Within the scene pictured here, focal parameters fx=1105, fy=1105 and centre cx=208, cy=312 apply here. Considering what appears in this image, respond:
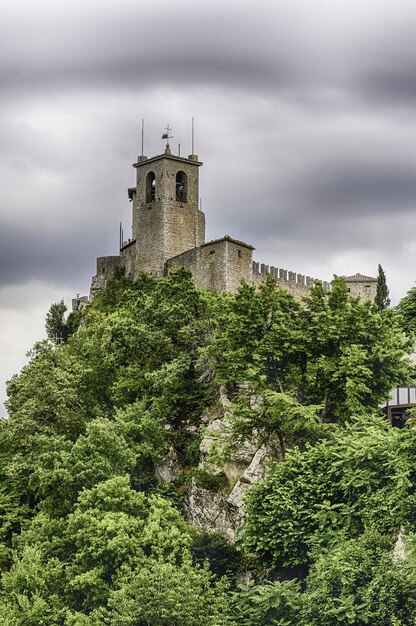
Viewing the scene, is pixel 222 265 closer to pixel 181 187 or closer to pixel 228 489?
pixel 181 187

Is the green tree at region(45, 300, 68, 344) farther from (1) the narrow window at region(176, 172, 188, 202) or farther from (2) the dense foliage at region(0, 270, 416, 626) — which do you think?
(2) the dense foliage at region(0, 270, 416, 626)

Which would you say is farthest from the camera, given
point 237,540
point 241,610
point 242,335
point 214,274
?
point 214,274

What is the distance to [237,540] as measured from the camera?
4300 centimetres

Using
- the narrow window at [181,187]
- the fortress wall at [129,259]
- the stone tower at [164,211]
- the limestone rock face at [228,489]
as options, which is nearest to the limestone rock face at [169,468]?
the limestone rock face at [228,489]

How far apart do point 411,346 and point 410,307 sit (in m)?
1.69

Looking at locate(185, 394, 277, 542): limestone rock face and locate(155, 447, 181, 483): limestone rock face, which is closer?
locate(185, 394, 277, 542): limestone rock face

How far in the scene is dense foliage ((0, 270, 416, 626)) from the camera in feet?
116

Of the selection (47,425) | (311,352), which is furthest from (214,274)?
(311,352)

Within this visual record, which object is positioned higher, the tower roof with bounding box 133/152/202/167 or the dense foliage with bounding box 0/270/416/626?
the tower roof with bounding box 133/152/202/167

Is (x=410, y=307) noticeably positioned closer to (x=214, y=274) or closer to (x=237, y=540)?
(x=237, y=540)

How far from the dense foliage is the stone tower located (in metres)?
18.9

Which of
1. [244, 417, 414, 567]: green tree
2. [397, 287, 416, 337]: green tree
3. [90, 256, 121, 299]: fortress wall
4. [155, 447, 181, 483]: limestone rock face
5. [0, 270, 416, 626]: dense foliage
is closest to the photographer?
[0, 270, 416, 626]: dense foliage

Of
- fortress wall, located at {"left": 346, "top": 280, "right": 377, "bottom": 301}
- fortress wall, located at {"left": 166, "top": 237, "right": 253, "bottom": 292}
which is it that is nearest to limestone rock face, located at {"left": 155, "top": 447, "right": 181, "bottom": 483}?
fortress wall, located at {"left": 166, "top": 237, "right": 253, "bottom": 292}

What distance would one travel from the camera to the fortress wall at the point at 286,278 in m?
72.6
